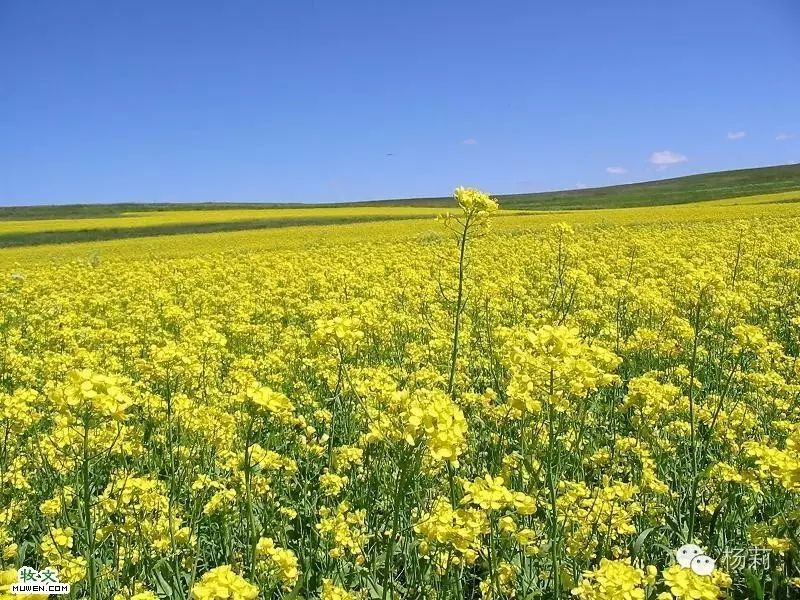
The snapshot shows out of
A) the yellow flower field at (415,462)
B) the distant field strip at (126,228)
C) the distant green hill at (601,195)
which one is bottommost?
the yellow flower field at (415,462)

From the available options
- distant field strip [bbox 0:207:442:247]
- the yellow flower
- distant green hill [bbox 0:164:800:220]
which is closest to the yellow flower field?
the yellow flower

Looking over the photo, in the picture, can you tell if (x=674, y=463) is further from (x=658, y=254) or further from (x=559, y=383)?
(x=658, y=254)

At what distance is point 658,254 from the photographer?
1267 cm

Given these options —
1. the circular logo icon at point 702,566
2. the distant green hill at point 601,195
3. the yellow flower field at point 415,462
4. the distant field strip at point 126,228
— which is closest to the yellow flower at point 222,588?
the yellow flower field at point 415,462

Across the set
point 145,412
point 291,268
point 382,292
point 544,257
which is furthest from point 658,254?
point 145,412

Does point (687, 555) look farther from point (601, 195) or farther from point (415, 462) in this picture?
point (601, 195)

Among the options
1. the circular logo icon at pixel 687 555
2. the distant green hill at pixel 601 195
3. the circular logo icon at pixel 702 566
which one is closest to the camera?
the circular logo icon at pixel 702 566

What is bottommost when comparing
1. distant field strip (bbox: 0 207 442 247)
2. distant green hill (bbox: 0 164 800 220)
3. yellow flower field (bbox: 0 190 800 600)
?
yellow flower field (bbox: 0 190 800 600)

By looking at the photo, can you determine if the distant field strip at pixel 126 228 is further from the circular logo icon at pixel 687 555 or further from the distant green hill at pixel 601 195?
the circular logo icon at pixel 687 555

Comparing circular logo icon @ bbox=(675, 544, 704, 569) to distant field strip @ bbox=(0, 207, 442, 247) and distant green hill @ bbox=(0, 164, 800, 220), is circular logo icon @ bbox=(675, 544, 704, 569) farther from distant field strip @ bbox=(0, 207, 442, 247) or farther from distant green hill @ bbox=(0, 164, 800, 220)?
distant green hill @ bbox=(0, 164, 800, 220)

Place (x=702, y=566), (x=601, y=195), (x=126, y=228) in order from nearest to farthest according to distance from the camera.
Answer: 1. (x=702, y=566)
2. (x=126, y=228)
3. (x=601, y=195)

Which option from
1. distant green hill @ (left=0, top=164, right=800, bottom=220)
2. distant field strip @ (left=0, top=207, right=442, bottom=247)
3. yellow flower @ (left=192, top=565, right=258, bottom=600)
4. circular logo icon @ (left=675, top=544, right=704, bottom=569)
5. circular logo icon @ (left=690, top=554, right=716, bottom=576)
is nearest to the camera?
yellow flower @ (left=192, top=565, right=258, bottom=600)

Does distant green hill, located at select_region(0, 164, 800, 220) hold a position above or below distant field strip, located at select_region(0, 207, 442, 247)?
above

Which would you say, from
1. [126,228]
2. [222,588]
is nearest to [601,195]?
[126,228]
